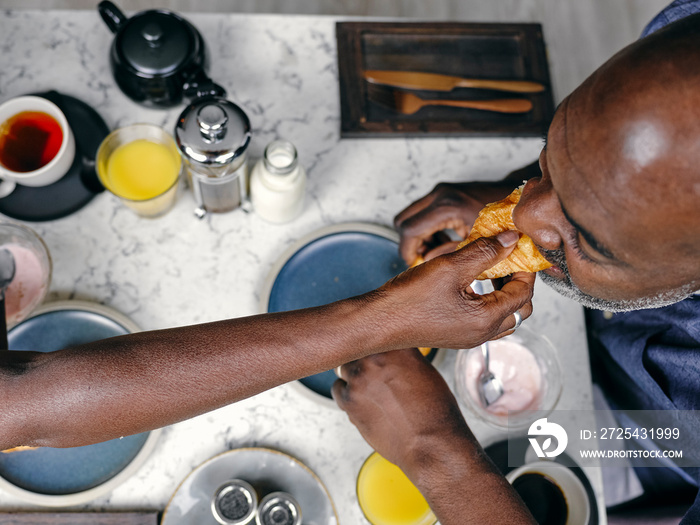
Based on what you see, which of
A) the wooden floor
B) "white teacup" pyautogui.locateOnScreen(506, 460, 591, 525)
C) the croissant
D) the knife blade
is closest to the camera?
the croissant

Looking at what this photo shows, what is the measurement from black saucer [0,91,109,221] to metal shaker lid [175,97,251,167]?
1.28 feet

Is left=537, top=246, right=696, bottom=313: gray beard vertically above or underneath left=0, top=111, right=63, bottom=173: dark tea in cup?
underneath

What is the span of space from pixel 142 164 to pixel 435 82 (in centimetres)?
79

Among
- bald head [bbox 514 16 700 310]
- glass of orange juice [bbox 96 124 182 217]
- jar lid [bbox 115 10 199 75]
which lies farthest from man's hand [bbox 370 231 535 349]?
jar lid [bbox 115 10 199 75]

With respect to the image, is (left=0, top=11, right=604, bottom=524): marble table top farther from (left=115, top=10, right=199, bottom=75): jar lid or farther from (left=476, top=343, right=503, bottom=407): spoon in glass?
(left=115, top=10, right=199, bottom=75): jar lid

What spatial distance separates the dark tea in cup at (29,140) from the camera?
1.24m

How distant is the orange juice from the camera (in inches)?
50.3

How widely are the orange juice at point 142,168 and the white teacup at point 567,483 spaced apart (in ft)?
3.42

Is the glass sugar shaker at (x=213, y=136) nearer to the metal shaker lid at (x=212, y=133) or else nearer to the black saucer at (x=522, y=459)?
the metal shaker lid at (x=212, y=133)

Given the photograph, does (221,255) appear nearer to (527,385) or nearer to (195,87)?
(195,87)

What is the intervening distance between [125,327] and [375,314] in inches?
25.3

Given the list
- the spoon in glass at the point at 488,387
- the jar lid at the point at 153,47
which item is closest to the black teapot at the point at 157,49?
the jar lid at the point at 153,47

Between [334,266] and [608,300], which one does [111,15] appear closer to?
[334,266]

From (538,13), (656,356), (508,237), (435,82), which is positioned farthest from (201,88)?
(538,13)
